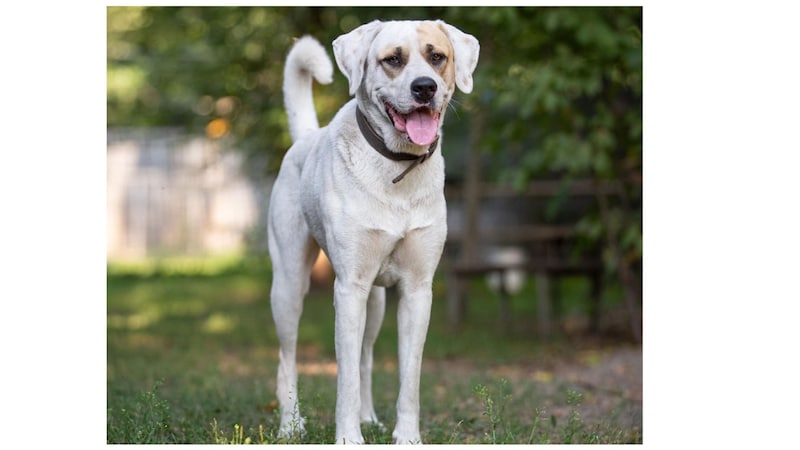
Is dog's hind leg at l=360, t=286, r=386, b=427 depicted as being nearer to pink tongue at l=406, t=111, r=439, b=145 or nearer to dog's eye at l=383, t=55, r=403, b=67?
pink tongue at l=406, t=111, r=439, b=145

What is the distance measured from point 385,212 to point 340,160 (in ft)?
1.00

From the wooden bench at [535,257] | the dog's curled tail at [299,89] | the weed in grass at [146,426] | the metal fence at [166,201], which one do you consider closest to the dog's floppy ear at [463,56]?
the dog's curled tail at [299,89]

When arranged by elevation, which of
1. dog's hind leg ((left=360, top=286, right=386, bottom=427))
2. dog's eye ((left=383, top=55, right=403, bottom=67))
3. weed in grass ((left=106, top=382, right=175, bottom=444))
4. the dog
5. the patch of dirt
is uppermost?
dog's eye ((left=383, top=55, right=403, bottom=67))

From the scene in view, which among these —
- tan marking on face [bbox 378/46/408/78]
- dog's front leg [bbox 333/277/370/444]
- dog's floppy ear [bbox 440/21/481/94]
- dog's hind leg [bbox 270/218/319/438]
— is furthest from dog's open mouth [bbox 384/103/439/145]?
dog's hind leg [bbox 270/218/319/438]

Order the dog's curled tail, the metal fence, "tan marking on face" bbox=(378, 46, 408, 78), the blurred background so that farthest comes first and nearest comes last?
the metal fence < the blurred background < the dog's curled tail < "tan marking on face" bbox=(378, 46, 408, 78)

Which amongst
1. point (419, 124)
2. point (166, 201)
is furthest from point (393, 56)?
point (166, 201)

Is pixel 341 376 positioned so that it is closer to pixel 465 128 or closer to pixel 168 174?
pixel 465 128

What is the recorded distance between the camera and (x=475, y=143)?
9391mm

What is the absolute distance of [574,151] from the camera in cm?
780

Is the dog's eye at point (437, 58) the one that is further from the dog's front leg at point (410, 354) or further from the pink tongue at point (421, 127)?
the dog's front leg at point (410, 354)

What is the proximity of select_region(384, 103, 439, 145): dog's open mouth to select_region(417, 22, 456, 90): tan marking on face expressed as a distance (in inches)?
7.4

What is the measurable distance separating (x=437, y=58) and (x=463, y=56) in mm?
198

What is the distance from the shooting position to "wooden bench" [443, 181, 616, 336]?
34.2 feet

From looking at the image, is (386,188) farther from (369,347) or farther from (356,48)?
(369,347)
